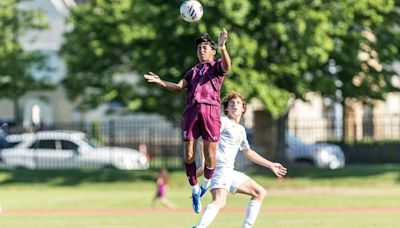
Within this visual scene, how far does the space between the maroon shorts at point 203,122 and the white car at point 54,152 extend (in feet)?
93.5

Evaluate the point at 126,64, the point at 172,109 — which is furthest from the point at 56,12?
the point at 172,109

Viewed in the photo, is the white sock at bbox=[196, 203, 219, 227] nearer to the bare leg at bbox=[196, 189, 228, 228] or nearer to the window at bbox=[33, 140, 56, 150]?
the bare leg at bbox=[196, 189, 228, 228]

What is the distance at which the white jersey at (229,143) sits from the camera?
13414 mm

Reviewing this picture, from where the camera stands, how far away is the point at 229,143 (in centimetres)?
1345

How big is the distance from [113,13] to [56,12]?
21.6 m

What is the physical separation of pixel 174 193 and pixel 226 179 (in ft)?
67.9

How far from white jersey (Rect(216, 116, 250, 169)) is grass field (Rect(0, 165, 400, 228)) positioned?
8.20m

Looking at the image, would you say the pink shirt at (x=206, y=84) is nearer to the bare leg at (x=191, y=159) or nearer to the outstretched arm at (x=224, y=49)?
the outstretched arm at (x=224, y=49)

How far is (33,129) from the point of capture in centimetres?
4259

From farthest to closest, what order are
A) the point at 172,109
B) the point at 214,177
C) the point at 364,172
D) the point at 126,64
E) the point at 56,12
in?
the point at 56,12 < the point at 126,64 < the point at 172,109 < the point at 364,172 < the point at 214,177

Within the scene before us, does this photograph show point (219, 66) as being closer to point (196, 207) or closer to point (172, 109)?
point (196, 207)

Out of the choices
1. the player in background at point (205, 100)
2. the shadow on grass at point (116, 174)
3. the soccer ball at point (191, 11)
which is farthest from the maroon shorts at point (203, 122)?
the shadow on grass at point (116, 174)

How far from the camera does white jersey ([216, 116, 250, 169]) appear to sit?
1341 cm

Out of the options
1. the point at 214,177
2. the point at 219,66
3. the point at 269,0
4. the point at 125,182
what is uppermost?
the point at 269,0
